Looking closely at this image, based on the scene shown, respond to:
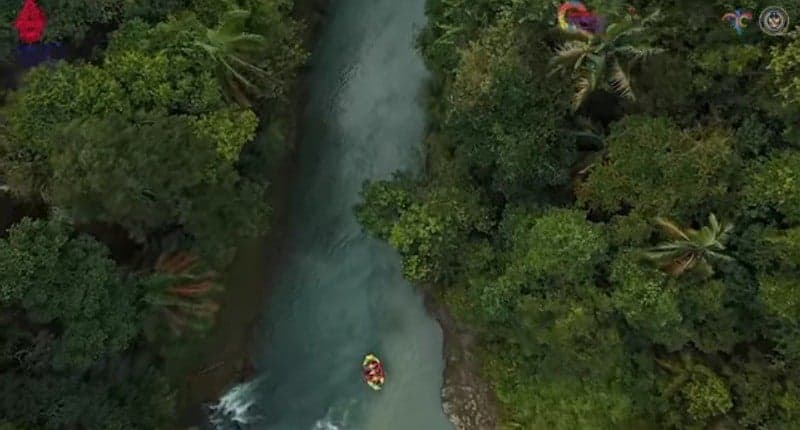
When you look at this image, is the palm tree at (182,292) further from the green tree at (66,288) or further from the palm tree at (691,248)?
the palm tree at (691,248)

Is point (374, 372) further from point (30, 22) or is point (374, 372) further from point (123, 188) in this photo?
point (30, 22)

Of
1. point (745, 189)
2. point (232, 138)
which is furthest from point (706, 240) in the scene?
point (232, 138)

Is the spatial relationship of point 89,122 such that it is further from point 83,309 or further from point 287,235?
point 287,235

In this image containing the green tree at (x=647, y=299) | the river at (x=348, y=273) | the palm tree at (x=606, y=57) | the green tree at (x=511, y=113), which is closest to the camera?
the green tree at (x=647, y=299)

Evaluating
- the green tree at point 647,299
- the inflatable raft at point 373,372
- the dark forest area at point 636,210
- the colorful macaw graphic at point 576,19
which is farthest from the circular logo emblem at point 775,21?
the inflatable raft at point 373,372

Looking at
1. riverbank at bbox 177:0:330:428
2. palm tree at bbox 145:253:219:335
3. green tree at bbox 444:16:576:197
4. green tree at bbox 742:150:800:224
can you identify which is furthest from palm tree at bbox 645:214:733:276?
riverbank at bbox 177:0:330:428
